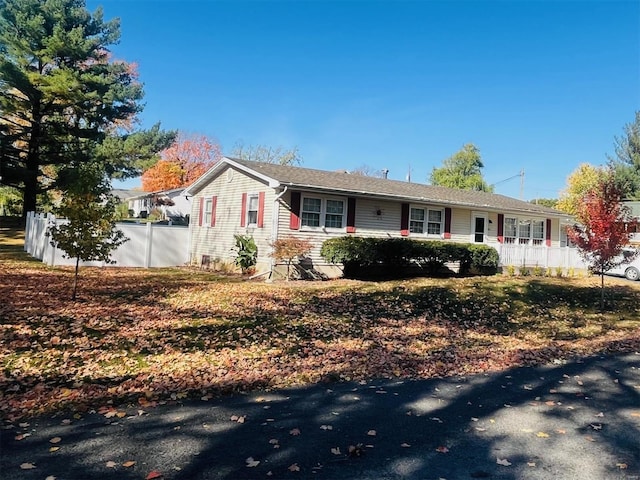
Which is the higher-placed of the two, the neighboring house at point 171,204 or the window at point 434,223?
the neighboring house at point 171,204

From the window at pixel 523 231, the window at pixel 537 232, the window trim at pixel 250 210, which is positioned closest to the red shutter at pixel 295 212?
the window trim at pixel 250 210

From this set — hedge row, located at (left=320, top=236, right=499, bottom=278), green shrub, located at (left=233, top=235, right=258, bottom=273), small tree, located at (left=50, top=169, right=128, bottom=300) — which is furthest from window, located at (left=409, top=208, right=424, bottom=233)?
small tree, located at (left=50, top=169, right=128, bottom=300)

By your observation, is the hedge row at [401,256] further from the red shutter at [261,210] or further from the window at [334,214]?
the red shutter at [261,210]

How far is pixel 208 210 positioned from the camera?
1878 centimetres

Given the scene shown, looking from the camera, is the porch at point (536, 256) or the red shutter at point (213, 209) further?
the porch at point (536, 256)

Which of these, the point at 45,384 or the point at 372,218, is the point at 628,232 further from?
the point at 45,384

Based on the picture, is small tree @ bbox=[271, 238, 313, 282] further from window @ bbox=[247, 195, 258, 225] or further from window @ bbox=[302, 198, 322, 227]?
window @ bbox=[247, 195, 258, 225]

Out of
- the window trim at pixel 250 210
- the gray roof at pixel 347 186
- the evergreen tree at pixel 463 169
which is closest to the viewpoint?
the gray roof at pixel 347 186

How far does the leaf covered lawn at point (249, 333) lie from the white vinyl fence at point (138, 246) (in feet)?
6.88

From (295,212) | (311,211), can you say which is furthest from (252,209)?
(311,211)

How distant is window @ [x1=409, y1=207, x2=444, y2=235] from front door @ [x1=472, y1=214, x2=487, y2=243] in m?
2.22

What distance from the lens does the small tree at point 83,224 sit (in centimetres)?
960

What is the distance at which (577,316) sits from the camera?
425 inches

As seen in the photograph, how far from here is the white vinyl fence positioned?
50.5 ft
